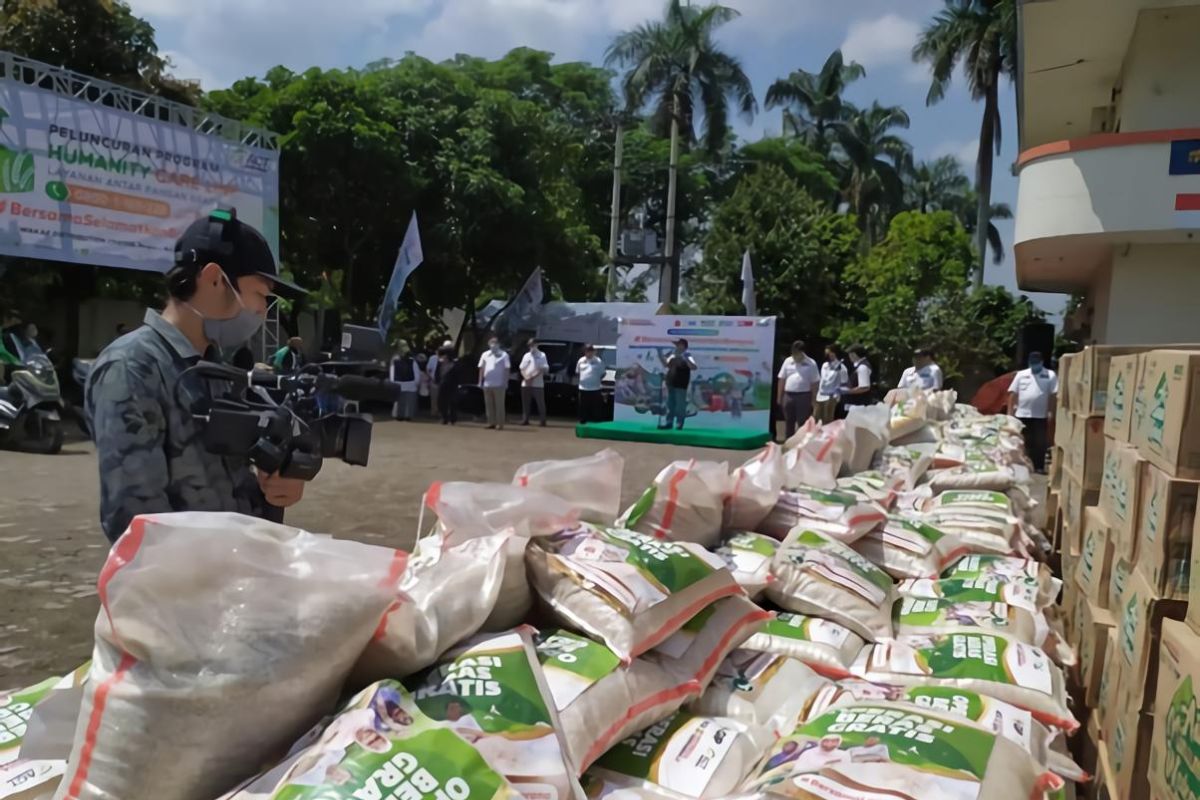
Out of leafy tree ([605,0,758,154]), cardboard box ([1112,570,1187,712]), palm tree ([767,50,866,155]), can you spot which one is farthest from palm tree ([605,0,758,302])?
cardboard box ([1112,570,1187,712])

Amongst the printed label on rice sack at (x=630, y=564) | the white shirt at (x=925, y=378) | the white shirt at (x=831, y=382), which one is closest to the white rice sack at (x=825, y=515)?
the printed label on rice sack at (x=630, y=564)

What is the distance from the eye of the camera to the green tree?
1895 centimetres

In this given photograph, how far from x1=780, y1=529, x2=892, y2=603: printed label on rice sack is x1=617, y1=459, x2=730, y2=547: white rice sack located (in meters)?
0.26

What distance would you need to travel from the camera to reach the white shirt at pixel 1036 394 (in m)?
8.63

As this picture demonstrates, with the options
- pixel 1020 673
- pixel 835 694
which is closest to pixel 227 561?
pixel 835 694

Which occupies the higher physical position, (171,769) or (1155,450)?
(1155,450)

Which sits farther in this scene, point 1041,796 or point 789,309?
point 789,309

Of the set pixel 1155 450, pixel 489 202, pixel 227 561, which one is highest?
pixel 489 202

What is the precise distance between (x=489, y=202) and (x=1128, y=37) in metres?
10.6

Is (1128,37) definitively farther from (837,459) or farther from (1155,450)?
(1155,450)

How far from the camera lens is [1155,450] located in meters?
2.00

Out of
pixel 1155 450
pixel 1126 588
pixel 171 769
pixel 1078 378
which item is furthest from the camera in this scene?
pixel 1078 378

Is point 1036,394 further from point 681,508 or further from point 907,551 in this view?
point 681,508

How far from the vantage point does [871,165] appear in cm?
3431
